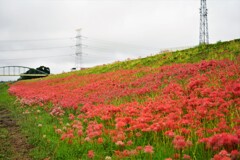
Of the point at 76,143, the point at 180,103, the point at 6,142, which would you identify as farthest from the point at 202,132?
the point at 6,142

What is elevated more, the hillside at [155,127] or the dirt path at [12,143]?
the hillside at [155,127]

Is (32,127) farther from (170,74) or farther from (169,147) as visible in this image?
(170,74)

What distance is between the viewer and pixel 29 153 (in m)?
8.65

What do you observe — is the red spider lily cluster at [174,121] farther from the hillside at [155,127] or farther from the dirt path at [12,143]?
the dirt path at [12,143]

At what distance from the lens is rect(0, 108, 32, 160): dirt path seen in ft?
28.0

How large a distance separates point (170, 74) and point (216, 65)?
8.26ft

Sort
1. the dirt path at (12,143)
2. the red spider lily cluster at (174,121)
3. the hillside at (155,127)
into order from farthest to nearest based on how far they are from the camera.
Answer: the dirt path at (12,143)
the hillside at (155,127)
the red spider lily cluster at (174,121)

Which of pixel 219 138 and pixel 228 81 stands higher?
pixel 228 81

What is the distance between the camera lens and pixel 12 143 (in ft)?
32.2

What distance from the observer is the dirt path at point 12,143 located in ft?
28.0

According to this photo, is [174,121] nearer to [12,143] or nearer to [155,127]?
[155,127]

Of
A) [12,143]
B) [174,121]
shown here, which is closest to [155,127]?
[174,121]

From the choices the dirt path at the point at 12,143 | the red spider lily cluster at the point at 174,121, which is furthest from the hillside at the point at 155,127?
the dirt path at the point at 12,143

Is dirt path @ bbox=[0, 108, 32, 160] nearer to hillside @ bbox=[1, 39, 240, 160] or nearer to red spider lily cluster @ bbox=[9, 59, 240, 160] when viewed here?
hillside @ bbox=[1, 39, 240, 160]
